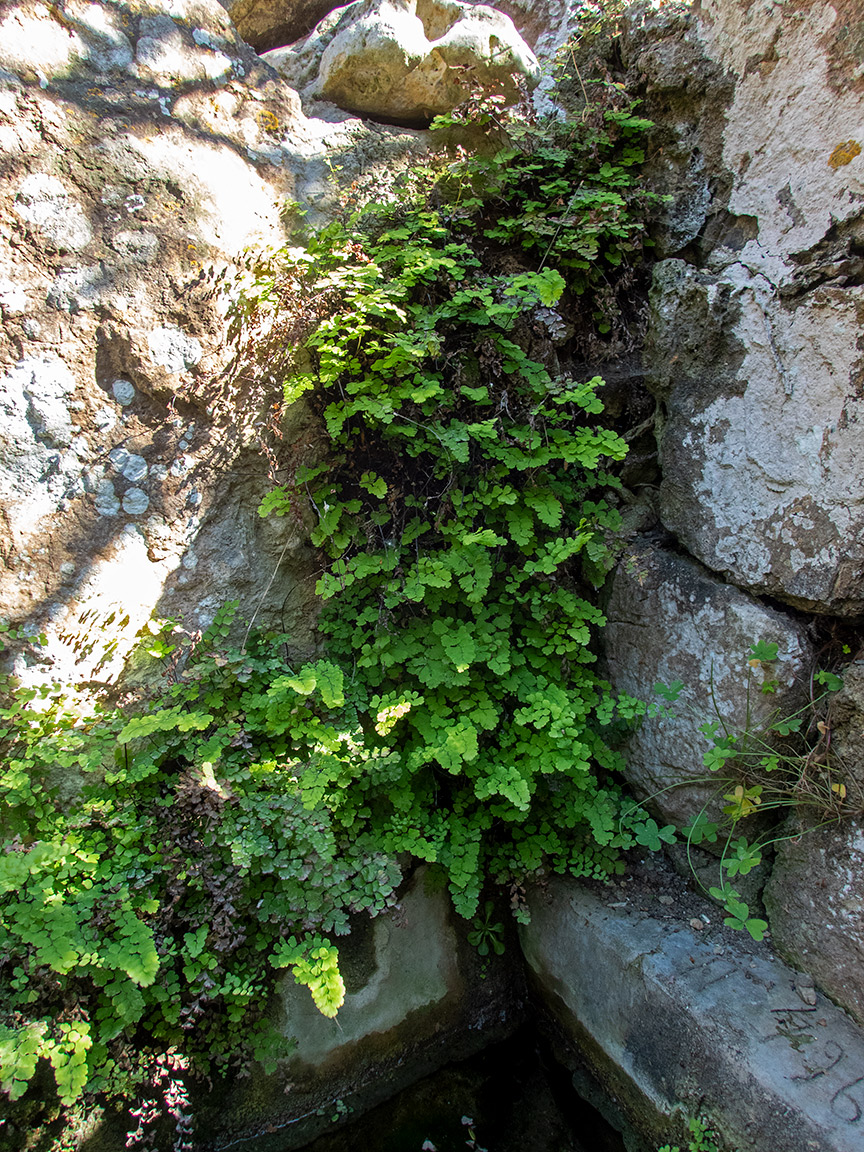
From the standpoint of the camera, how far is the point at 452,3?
365cm

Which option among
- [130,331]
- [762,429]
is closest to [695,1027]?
[762,429]

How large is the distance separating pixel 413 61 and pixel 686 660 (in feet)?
11.5

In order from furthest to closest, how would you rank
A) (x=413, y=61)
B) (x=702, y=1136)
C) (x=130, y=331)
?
(x=413, y=61)
(x=130, y=331)
(x=702, y=1136)

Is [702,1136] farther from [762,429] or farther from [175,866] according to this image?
[762,429]

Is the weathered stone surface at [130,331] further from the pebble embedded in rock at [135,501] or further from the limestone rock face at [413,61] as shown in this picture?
A: the limestone rock face at [413,61]

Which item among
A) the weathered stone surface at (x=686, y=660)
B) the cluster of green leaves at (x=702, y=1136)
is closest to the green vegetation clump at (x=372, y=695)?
the weathered stone surface at (x=686, y=660)

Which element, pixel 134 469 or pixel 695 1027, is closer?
pixel 695 1027

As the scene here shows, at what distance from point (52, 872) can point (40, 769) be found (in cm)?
45

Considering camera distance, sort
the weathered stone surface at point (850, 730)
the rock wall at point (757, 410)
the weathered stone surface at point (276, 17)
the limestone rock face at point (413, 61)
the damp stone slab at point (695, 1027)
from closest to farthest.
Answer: the damp stone slab at point (695, 1027), the weathered stone surface at point (850, 730), the rock wall at point (757, 410), the limestone rock face at point (413, 61), the weathered stone surface at point (276, 17)

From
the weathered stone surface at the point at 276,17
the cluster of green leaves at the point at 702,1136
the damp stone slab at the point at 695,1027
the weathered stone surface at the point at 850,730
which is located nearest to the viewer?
the damp stone slab at the point at 695,1027

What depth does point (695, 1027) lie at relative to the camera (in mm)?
2387

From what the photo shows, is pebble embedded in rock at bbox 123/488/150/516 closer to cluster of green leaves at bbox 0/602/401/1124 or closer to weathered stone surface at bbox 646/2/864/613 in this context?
cluster of green leaves at bbox 0/602/401/1124

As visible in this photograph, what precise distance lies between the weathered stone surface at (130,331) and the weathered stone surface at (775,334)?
1.91 m

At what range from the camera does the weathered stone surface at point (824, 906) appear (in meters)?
2.35
